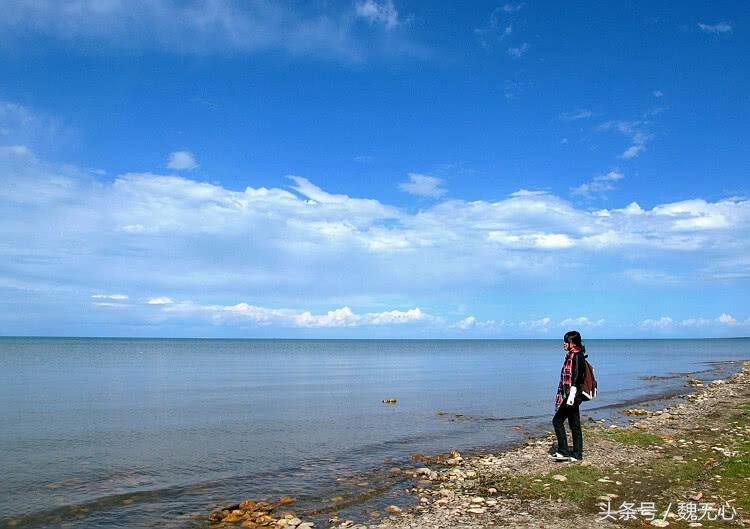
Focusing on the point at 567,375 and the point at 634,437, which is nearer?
the point at 567,375

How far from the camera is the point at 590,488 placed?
13500mm

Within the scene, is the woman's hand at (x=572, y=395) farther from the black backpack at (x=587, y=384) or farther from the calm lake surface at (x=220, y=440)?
the calm lake surface at (x=220, y=440)

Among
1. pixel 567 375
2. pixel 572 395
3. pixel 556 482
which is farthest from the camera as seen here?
pixel 567 375

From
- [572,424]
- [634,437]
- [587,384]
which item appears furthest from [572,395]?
[634,437]

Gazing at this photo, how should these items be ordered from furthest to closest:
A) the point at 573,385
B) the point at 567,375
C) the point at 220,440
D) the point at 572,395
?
1. the point at 220,440
2. the point at 567,375
3. the point at 573,385
4. the point at 572,395

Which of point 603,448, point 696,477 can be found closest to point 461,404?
point 603,448

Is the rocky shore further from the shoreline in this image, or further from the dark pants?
the dark pants

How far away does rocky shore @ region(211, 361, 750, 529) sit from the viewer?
1139cm

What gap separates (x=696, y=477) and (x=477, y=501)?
19.6 feet

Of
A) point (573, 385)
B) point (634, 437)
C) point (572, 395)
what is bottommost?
point (634, 437)

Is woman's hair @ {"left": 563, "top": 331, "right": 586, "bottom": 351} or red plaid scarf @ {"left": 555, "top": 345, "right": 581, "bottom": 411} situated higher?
woman's hair @ {"left": 563, "top": 331, "right": 586, "bottom": 351}

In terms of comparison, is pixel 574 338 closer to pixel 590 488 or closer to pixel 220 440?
pixel 590 488

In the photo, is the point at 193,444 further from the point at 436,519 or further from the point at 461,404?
the point at 461,404

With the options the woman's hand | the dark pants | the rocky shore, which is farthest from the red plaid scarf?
the rocky shore
